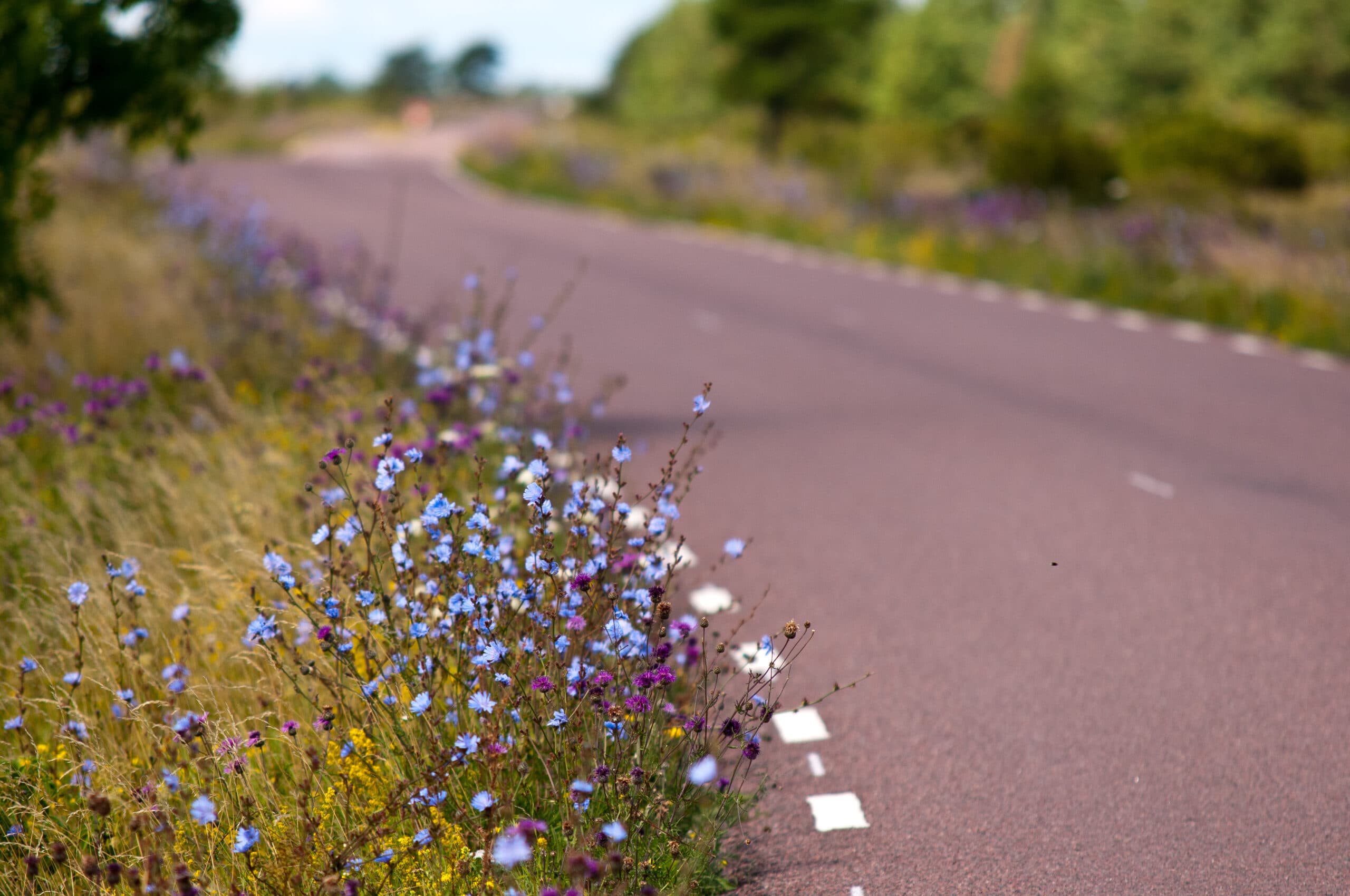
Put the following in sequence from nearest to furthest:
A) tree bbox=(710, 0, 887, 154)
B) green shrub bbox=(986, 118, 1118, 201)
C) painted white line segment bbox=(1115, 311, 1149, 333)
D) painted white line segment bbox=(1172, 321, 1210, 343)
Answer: painted white line segment bbox=(1172, 321, 1210, 343)
painted white line segment bbox=(1115, 311, 1149, 333)
green shrub bbox=(986, 118, 1118, 201)
tree bbox=(710, 0, 887, 154)

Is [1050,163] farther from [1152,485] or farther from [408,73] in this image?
[408,73]

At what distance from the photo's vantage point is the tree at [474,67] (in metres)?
146

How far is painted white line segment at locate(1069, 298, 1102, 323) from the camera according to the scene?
12898mm

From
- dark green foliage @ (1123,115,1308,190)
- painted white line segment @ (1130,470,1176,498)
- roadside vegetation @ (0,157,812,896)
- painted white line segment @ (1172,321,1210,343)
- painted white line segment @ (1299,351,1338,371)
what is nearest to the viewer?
roadside vegetation @ (0,157,812,896)

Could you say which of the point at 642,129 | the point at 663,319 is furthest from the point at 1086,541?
the point at 642,129

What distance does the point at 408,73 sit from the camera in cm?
13925

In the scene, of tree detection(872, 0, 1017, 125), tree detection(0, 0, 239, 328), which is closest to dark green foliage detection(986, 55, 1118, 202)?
tree detection(0, 0, 239, 328)

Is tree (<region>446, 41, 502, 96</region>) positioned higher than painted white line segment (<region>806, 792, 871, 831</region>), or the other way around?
painted white line segment (<region>806, 792, 871, 831</region>)

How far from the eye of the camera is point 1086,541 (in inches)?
247

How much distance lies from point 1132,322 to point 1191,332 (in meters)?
0.73

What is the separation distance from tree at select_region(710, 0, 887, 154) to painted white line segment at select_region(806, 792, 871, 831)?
40150mm

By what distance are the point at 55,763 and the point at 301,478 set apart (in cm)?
192

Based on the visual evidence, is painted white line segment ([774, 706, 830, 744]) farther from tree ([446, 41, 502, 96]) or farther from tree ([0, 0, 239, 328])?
tree ([446, 41, 502, 96])

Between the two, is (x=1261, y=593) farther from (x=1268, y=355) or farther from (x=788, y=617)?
(x=1268, y=355)
